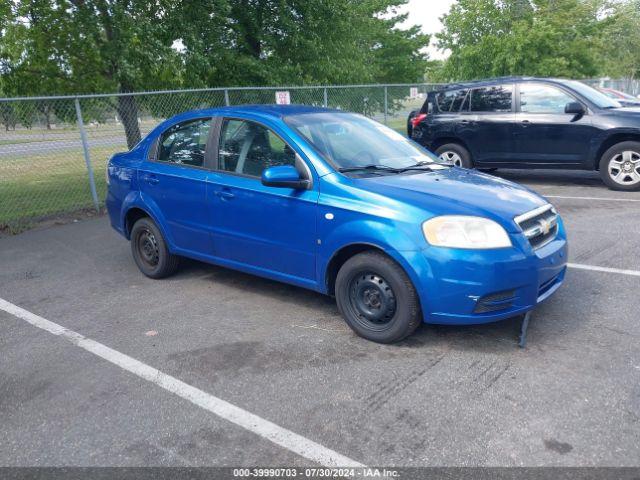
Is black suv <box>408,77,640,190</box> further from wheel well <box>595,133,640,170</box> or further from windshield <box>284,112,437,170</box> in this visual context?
windshield <box>284,112,437,170</box>

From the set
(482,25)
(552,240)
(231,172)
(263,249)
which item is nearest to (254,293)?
(263,249)

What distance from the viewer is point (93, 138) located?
9.46m

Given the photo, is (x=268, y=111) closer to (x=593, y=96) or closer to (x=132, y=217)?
(x=132, y=217)

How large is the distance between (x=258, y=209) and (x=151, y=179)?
1484 millimetres

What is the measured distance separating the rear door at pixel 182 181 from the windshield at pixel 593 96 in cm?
687

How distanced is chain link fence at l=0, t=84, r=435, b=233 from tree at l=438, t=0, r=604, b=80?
1501cm

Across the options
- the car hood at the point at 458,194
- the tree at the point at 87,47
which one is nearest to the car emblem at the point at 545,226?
the car hood at the point at 458,194

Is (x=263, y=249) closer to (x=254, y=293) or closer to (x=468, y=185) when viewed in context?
(x=254, y=293)

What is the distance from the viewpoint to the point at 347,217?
403 centimetres

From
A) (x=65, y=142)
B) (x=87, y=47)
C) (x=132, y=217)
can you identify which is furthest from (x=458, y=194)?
→ (x=87, y=47)

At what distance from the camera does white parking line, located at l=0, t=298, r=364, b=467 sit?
9.27 feet

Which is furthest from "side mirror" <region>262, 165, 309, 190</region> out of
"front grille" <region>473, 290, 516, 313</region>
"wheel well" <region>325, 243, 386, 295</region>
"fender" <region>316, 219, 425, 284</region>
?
"front grille" <region>473, 290, 516, 313</region>

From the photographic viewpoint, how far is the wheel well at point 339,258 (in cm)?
404

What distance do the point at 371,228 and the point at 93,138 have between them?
7.09 metres
